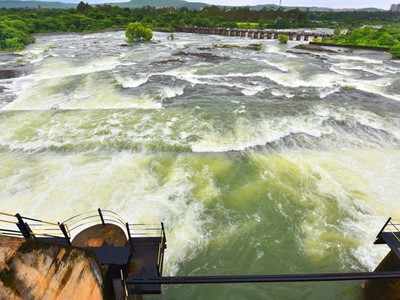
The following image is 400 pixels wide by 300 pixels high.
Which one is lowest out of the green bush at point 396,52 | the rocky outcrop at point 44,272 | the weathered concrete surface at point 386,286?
the weathered concrete surface at point 386,286

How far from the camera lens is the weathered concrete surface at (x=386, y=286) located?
21.9 ft

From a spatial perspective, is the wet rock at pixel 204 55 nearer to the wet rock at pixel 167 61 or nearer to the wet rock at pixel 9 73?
the wet rock at pixel 167 61

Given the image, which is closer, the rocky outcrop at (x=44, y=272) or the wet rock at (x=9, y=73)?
the rocky outcrop at (x=44, y=272)

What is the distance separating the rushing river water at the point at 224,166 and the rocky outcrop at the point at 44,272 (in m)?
5.32

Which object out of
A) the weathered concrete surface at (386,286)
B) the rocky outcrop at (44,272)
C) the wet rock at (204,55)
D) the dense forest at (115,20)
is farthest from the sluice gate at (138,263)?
the dense forest at (115,20)

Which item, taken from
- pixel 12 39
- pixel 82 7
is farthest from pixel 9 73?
pixel 82 7

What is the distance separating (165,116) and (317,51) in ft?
136

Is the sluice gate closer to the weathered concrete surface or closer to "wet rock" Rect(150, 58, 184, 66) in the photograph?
the weathered concrete surface

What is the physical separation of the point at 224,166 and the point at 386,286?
8567 mm

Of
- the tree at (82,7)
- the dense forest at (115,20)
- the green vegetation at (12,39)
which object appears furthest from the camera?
the tree at (82,7)

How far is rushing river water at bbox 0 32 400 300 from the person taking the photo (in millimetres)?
9695

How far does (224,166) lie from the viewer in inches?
564

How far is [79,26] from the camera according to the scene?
88125mm

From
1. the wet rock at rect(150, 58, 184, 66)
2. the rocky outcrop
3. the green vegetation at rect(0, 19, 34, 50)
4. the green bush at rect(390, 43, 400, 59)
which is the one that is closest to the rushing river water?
the rocky outcrop
